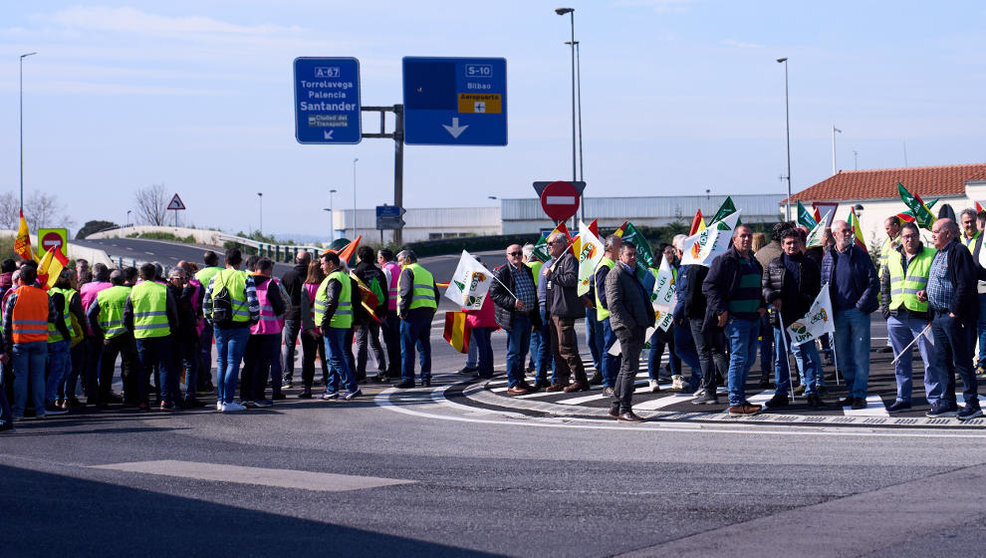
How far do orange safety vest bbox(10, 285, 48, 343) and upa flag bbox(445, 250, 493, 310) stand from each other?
5257 mm

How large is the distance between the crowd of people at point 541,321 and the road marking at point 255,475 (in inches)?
128

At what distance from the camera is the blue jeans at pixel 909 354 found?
1119cm

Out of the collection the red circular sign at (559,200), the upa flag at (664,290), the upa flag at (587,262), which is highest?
the red circular sign at (559,200)

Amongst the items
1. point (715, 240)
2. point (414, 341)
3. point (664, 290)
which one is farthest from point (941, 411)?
point (414, 341)

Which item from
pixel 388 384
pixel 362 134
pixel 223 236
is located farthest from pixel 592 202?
pixel 388 384

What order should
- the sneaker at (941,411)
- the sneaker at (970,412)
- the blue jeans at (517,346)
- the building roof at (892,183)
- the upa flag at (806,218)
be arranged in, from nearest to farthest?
1. the sneaker at (970,412)
2. the sneaker at (941,411)
3. the blue jeans at (517,346)
4. the upa flag at (806,218)
5. the building roof at (892,183)

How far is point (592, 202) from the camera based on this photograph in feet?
291

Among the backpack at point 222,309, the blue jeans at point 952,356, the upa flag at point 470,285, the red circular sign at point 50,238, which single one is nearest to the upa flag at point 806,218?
the upa flag at point 470,285

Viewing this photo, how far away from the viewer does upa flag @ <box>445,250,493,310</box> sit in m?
16.0

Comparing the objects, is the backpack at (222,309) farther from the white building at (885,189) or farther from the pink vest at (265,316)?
the white building at (885,189)

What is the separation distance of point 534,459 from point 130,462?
3299 mm

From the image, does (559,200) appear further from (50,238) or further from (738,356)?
(50,238)

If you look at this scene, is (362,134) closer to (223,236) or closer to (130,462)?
(130,462)

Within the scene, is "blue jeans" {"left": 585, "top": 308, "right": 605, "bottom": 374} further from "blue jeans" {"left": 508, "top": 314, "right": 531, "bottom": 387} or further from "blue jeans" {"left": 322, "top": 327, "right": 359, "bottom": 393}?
"blue jeans" {"left": 322, "top": 327, "right": 359, "bottom": 393}
